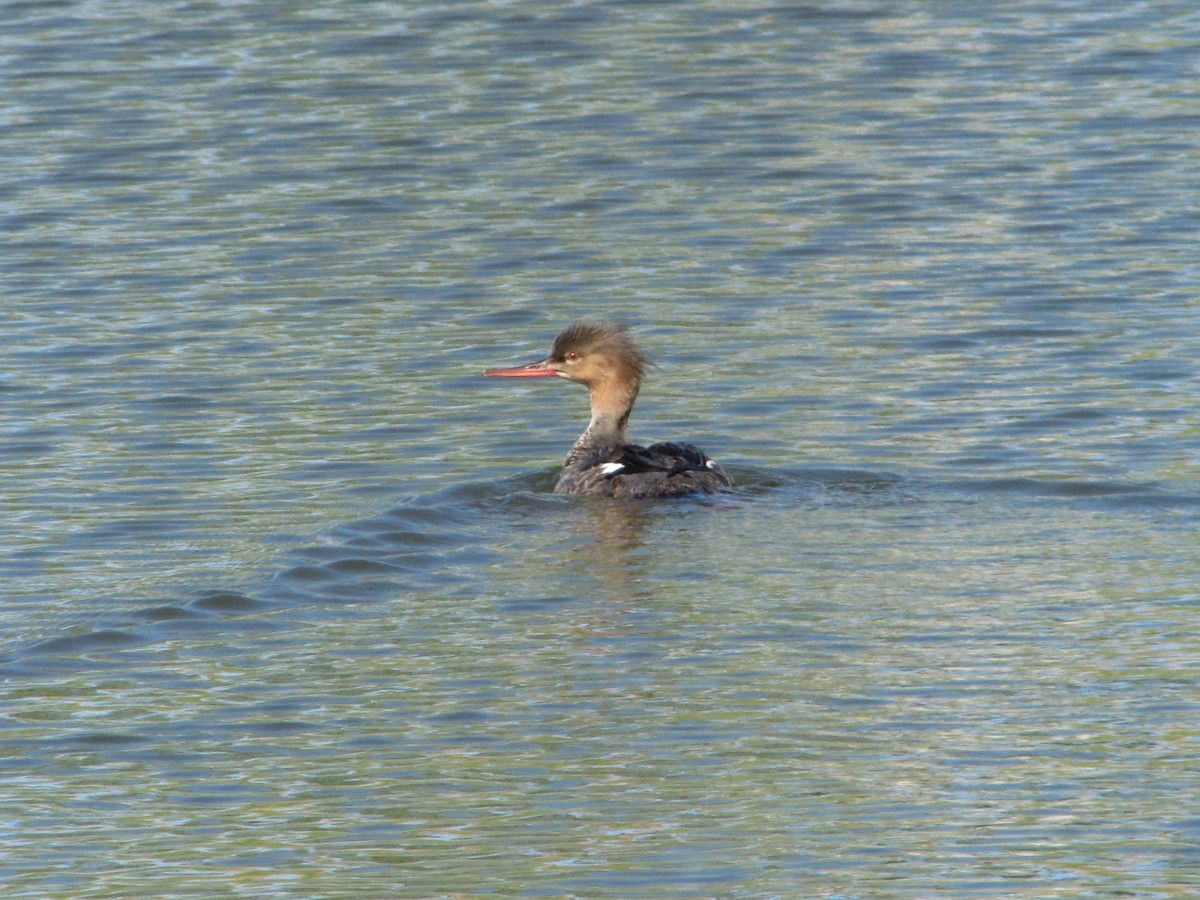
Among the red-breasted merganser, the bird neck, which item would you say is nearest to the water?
the red-breasted merganser

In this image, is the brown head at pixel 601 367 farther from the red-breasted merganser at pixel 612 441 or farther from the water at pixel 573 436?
the water at pixel 573 436

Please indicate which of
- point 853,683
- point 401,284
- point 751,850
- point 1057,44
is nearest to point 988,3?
point 1057,44

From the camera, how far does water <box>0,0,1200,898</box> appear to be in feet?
21.7

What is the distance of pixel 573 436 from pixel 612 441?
77cm

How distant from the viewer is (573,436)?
12.0 m

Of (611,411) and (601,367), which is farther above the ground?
(601,367)

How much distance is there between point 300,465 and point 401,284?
3.22m

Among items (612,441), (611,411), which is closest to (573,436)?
(611,411)

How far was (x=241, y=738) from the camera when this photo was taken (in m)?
7.30

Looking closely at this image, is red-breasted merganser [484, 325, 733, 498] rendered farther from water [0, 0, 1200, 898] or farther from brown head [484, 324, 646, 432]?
water [0, 0, 1200, 898]

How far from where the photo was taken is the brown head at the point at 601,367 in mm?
11516

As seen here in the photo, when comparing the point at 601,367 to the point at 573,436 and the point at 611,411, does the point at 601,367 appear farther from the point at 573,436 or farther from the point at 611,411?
the point at 573,436

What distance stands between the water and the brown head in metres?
0.38

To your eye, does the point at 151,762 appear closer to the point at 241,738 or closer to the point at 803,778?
the point at 241,738
